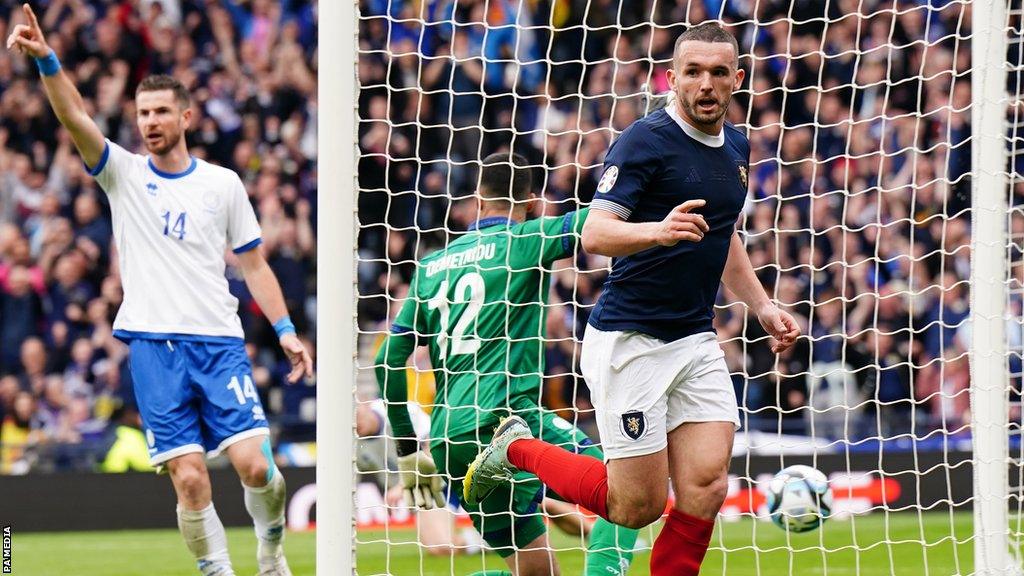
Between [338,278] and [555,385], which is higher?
[338,278]

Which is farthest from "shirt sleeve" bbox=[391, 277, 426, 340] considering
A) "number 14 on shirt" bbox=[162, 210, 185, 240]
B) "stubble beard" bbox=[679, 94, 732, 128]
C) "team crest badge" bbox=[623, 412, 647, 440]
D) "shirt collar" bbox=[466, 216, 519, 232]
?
"stubble beard" bbox=[679, 94, 732, 128]

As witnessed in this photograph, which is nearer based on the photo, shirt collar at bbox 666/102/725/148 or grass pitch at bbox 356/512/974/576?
shirt collar at bbox 666/102/725/148

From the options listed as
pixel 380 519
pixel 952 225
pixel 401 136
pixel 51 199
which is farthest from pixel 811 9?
pixel 51 199

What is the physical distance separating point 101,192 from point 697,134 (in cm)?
937

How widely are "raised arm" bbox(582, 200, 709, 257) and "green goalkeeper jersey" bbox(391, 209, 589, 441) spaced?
125 cm

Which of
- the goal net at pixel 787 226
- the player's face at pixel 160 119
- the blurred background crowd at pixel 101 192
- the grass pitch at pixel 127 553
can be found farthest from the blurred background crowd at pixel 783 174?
the player's face at pixel 160 119

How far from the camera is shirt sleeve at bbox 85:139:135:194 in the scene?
20.1 ft

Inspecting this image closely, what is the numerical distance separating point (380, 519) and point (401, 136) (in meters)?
4.43

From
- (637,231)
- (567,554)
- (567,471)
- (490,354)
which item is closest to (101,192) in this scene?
(567,554)

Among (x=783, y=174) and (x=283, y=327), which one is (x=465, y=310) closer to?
(x=283, y=327)

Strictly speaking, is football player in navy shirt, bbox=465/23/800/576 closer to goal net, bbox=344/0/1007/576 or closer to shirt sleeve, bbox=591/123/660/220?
shirt sleeve, bbox=591/123/660/220

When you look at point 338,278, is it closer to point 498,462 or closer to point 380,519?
point 498,462

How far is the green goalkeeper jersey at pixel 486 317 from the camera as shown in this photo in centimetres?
593

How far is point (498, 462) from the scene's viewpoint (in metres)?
5.57
